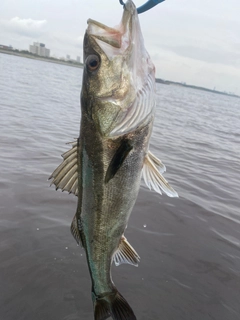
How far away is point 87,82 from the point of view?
7.73 ft

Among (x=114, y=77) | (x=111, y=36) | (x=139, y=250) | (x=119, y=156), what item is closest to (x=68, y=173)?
(x=119, y=156)

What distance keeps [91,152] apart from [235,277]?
13.4ft

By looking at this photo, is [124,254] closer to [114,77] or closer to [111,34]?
[114,77]

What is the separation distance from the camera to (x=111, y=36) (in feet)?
7.61

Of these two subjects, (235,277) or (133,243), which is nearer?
(235,277)

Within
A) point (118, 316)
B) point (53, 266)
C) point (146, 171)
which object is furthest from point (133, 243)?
point (146, 171)

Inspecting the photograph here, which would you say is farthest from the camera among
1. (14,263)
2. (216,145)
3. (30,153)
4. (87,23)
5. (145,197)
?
(216,145)

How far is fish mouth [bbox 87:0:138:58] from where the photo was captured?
228 cm

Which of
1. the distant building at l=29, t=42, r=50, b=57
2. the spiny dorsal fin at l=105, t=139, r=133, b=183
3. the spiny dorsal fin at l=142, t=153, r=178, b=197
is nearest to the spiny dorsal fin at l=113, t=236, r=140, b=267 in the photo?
the spiny dorsal fin at l=142, t=153, r=178, b=197

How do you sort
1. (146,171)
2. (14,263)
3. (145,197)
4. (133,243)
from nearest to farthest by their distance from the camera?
(146,171) < (14,263) < (133,243) < (145,197)

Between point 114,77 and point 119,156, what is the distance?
0.63 m

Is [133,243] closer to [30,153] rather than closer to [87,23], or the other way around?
[87,23]

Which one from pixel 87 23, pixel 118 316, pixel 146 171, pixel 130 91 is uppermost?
pixel 87 23

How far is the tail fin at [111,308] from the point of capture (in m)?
2.74
